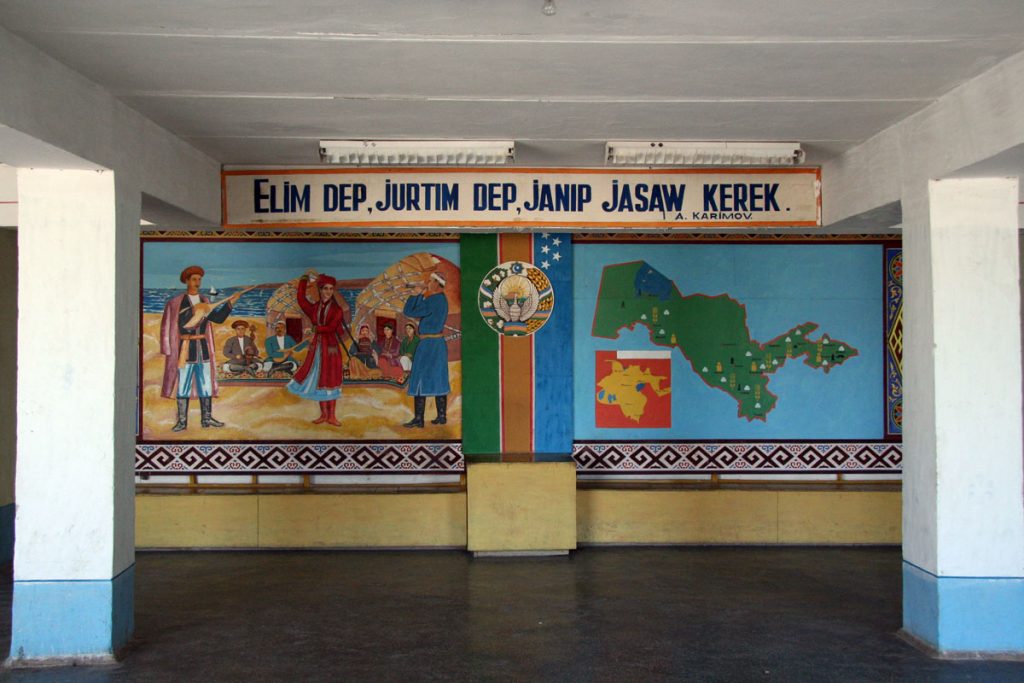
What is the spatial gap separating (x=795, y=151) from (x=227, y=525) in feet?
18.5

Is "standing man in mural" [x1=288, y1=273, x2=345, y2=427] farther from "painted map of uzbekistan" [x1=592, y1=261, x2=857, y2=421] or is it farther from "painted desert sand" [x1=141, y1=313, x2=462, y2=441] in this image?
"painted map of uzbekistan" [x1=592, y1=261, x2=857, y2=421]

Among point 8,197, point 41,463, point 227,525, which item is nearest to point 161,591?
point 227,525

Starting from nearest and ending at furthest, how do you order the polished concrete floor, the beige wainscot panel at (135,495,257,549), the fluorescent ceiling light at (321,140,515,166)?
1. the polished concrete floor
2. the fluorescent ceiling light at (321,140,515,166)
3. the beige wainscot panel at (135,495,257,549)

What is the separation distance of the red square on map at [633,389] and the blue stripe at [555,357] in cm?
30

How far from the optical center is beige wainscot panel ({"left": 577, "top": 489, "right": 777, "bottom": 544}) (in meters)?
8.27

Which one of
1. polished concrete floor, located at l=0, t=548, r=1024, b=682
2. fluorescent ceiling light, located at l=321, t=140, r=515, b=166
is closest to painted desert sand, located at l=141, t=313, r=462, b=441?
polished concrete floor, located at l=0, t=548, r=1024, b=682

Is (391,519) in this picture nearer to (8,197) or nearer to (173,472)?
(173,472)

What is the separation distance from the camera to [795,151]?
21.7 ft

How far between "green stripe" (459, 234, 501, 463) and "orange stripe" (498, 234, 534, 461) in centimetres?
7

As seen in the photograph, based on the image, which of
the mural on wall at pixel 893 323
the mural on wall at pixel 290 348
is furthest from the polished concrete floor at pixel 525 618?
the mural on wall at pixel 893 323

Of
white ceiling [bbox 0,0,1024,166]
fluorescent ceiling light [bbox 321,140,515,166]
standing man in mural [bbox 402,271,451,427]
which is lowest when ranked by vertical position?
standing man in mural [bbox 402,271,451,427]

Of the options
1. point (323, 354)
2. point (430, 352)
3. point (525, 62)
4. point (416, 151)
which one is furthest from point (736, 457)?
point (525, 62)

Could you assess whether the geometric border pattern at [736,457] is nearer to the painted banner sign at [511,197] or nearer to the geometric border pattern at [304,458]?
the geometric border pattern at [304,458]

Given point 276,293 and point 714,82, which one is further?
point 276,293
